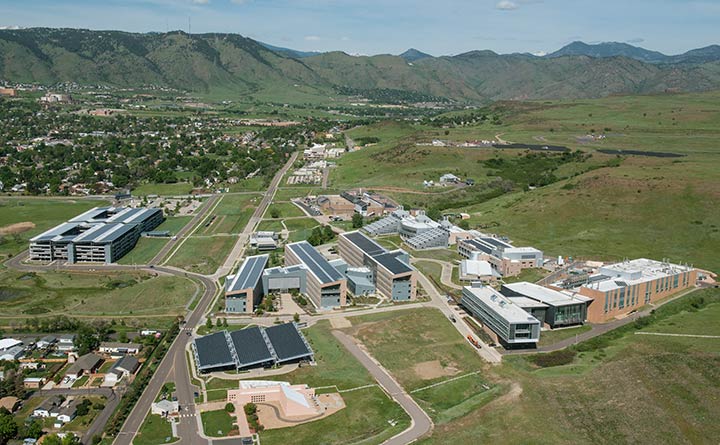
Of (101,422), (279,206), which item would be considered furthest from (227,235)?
(101,422)

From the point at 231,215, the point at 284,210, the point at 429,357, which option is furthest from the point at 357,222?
the point at 429,357

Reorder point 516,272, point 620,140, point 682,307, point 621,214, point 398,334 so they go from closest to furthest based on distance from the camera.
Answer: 1. point 398,334
2. point 682,307
3. point 516,272
4. point 621,214
5. point 620,140

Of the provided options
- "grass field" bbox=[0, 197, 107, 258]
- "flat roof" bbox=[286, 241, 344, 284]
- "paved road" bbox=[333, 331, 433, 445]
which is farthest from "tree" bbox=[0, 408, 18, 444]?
"grass field" bbox=[0, 197, 107, 258]

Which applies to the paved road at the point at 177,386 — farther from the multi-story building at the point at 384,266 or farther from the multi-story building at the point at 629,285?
the multi-story building at the point at 629,285

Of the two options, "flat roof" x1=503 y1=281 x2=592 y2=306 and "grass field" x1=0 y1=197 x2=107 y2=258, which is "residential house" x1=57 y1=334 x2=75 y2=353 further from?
"flat roof" x1=503 y1=281 x2=592 y2=306

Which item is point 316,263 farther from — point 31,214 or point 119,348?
point 31,214

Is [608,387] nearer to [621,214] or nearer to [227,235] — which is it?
[621,214]

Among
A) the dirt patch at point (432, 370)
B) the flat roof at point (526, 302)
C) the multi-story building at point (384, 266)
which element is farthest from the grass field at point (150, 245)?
the flat roof at point (526, 302)
